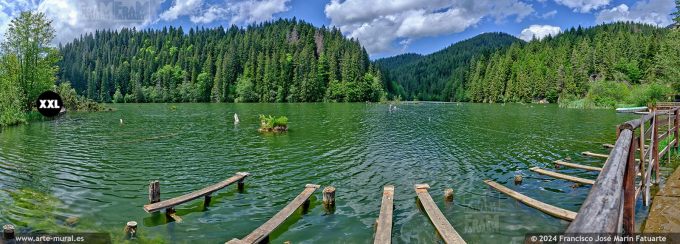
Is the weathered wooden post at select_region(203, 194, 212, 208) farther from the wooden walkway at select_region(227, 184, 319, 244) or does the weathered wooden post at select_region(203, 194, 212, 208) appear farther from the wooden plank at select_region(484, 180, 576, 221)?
the wooden plank at select_region(484, 180, 576, 221)

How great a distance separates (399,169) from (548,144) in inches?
692

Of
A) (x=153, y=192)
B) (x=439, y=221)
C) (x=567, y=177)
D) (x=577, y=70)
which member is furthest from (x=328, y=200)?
(x=577, y=70)

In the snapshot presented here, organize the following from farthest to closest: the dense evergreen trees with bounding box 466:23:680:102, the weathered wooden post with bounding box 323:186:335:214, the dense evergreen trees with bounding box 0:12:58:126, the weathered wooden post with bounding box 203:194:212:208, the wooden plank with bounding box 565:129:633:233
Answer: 1. the dense evergreen trees with bounding box 466:23:680:102
2. the dense evergreen trees with bounding box 0:12:58:126
3. the weathered wooden post with bounding box 203:194:212:208
4. the weathered wooden post with bounding box 323:186:335:214
5. the wooden plank with bounding box 565:129:633:233

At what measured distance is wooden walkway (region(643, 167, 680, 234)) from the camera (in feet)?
29.5

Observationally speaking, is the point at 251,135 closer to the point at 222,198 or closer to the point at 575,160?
the point at 222,198

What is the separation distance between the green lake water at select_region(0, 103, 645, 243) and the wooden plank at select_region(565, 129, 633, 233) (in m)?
9.13

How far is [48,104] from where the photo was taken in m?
62.2

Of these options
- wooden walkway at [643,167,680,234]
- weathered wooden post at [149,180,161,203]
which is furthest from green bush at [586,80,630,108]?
weathered wooden post at [149,180,161,203]

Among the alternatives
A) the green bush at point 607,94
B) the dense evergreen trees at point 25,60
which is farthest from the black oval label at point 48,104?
the green bush at point 607,94

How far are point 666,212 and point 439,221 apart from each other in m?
5.93

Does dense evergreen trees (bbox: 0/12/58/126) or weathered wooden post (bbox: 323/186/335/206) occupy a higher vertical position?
dense evergreen trees (bbox: 0/12/58/126)

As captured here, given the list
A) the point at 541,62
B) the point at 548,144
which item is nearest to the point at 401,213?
the point at 548,144

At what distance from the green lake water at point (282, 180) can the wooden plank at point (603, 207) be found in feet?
30.0

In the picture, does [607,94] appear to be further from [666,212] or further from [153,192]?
[153,192]
